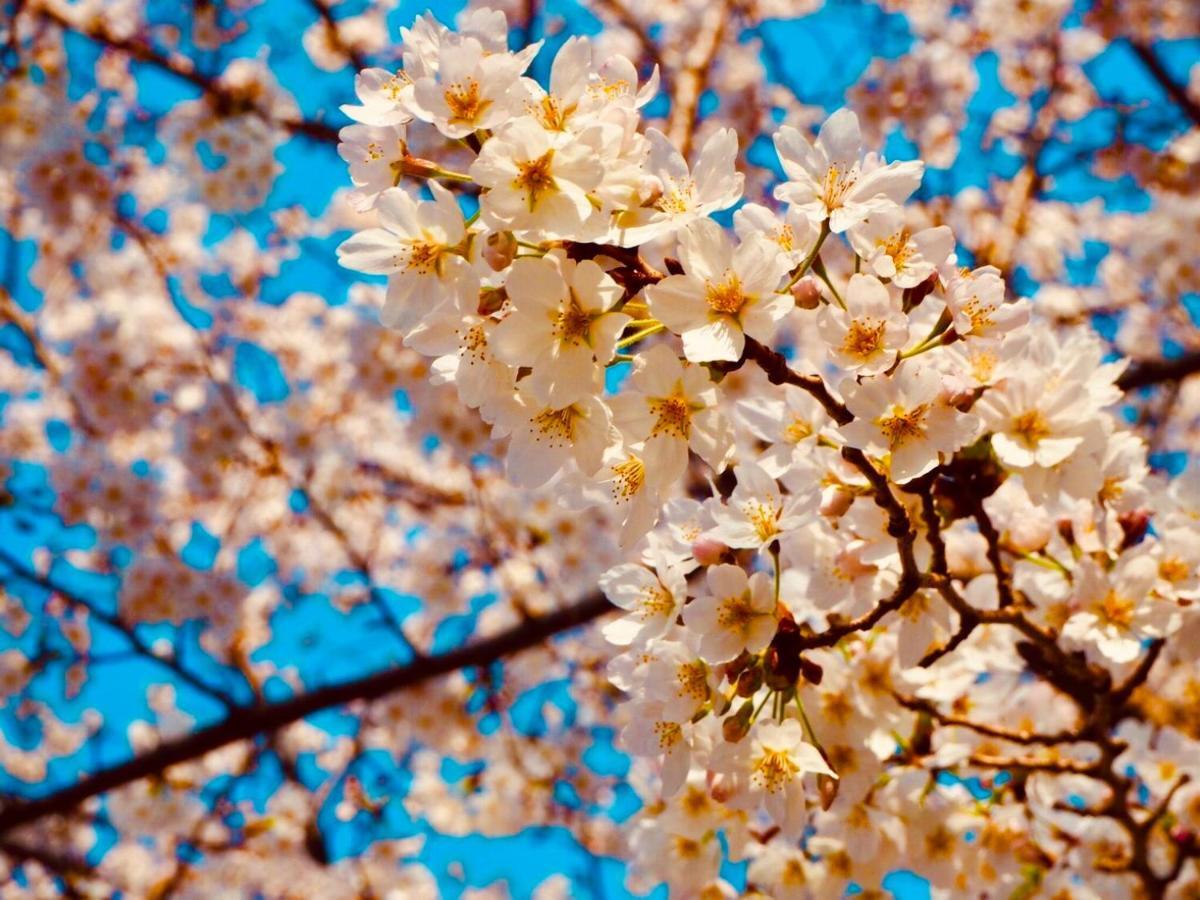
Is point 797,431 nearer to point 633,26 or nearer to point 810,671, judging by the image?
point 810,671

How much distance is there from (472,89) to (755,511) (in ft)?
2.24

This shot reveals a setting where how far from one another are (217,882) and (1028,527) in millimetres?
5056

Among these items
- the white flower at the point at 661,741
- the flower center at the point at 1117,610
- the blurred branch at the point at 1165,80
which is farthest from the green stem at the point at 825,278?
the blurred branch at the point at 1165,80

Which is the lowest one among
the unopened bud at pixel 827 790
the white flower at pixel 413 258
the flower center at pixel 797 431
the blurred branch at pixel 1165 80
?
the unopened bud at pixel 827 790

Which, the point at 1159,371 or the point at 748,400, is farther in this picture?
the point at 1159,371

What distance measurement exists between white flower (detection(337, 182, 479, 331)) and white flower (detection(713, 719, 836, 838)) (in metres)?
0.79

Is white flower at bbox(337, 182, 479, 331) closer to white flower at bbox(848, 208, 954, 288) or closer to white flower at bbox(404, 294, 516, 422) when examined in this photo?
white flower at bbox(404, 294, 516, 422)

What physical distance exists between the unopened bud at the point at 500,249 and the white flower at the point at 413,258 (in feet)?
0.19

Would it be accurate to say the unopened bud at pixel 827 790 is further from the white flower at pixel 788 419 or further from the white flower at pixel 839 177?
the white flower at pixel 839 177

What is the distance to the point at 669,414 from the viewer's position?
137 centimetres

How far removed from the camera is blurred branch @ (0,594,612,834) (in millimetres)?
3609

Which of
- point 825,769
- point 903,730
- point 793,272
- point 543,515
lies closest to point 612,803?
point 543,515

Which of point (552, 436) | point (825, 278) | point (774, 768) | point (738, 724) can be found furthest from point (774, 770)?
point (825, 278)

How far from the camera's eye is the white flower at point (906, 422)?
1.34 meters
